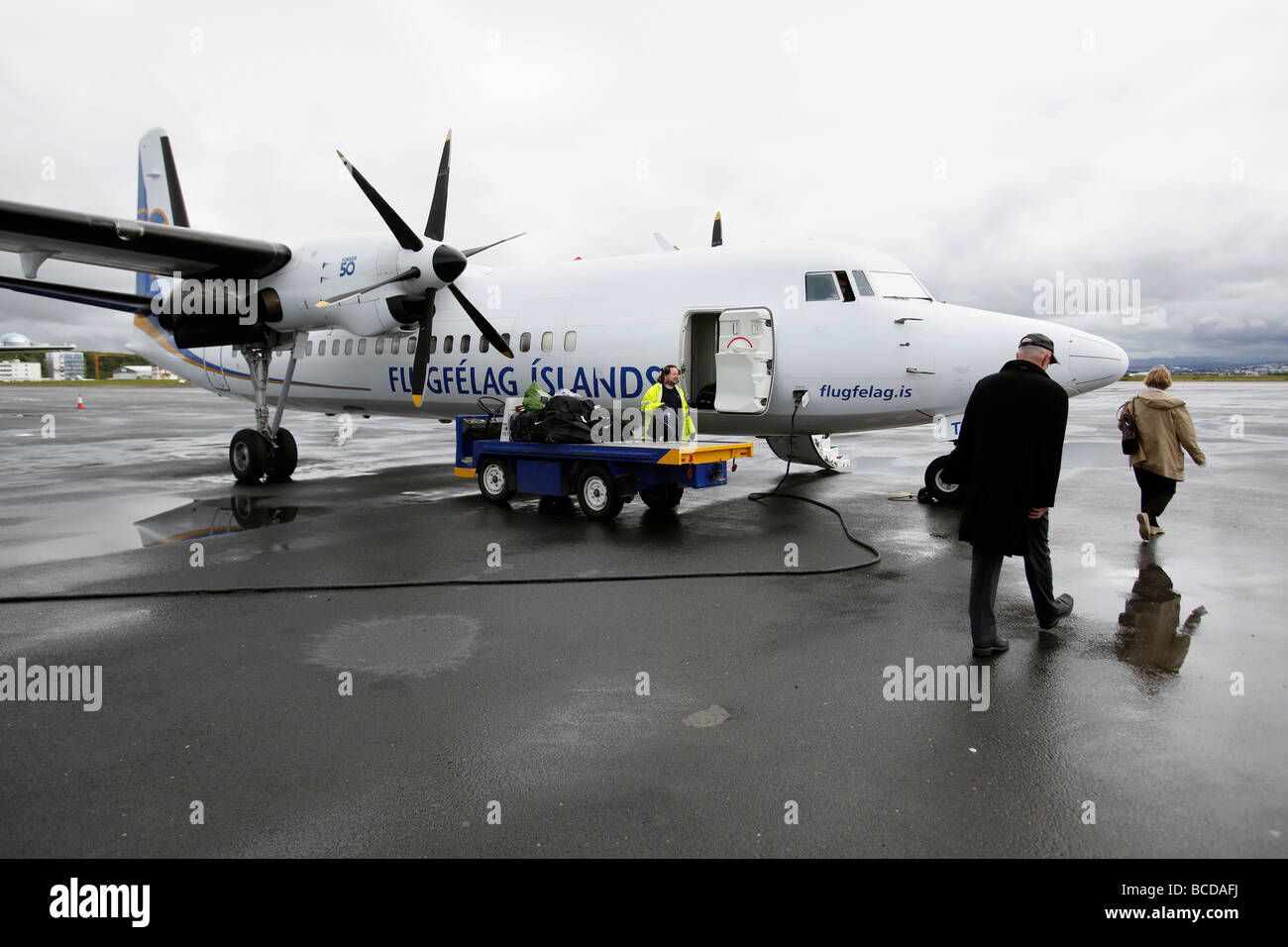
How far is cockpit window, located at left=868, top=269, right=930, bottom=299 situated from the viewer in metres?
10.2

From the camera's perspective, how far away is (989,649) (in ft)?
16.3

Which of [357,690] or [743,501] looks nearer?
[357,690]

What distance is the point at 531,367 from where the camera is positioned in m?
12.2

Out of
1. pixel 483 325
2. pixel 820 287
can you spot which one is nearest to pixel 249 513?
pixel 483 325

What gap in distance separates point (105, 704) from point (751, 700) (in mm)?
3554

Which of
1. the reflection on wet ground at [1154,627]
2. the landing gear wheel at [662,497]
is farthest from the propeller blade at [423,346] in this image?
the reflection on wet ground at [1154,627]

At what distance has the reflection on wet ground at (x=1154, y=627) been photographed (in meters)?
4.92

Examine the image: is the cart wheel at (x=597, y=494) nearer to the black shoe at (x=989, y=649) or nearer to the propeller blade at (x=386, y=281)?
the propeller blade at (x=386, y=281)

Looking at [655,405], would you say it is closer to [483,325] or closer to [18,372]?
[483,325]

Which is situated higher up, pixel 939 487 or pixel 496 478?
pixel 496 478

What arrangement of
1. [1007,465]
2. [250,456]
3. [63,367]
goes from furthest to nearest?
[63,367] → [250,456] → [1007,465]

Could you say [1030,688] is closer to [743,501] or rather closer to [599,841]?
[599,841]

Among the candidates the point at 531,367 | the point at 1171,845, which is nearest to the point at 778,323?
the point at 531,367

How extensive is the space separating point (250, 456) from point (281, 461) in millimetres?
482
